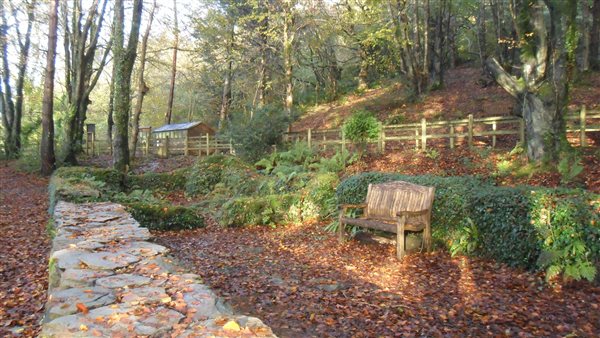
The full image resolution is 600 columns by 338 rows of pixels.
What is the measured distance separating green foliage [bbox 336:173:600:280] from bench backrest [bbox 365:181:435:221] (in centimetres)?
27

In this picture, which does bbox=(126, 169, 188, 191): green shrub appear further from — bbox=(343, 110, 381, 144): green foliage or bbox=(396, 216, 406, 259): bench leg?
bbox=(396, 216, 406, 259): bench leg

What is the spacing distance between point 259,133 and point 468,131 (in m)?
7.53

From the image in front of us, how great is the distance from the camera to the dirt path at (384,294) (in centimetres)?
398

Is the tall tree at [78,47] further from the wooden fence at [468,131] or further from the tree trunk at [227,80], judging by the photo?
the wooden fence at [468,131]

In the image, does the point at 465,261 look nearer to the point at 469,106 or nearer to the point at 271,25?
the point at 469,106

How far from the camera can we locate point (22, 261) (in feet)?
20.3

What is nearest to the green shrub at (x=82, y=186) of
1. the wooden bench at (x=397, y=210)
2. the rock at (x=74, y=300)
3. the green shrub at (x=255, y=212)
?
the green shrub at (x=255, y=212)

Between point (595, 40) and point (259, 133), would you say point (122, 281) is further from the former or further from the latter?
point (595, 40)

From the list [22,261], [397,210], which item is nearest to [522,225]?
[397,210]

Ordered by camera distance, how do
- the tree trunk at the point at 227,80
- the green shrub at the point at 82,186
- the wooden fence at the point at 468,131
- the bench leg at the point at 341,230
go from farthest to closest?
the tree trunk at the point at 227,80
the wooden fence at the point at 468,131
the green shrub at the point at 82,186
the bench leg at the point at 341,230

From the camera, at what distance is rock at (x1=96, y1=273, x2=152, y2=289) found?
3412 millimetres

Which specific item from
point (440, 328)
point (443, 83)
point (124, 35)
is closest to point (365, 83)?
point (443, 83)

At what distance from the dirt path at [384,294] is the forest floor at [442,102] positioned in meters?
12.1

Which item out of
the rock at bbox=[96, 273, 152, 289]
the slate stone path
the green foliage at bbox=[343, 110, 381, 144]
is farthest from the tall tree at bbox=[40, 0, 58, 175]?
the rock at bbox=[96, 273, 152, 289]
